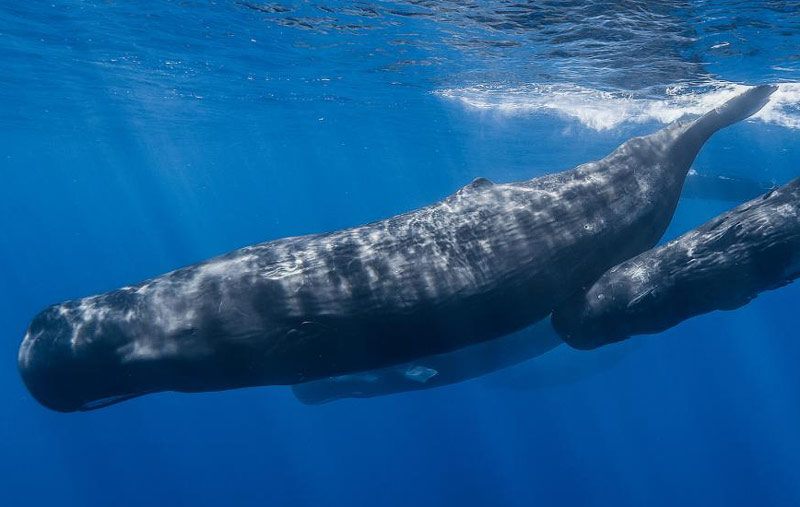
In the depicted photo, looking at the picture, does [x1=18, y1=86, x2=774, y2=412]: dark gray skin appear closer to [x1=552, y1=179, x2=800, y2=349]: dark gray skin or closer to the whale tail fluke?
[x1=552, y1=179, x2=800, y2=349]: dark gray skin

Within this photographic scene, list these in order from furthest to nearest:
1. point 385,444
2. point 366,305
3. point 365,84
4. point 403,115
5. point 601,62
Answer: point 385,444 → point 403,115 → point 365,84 → point 601,62 → point 366,305

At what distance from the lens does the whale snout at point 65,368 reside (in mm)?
4848

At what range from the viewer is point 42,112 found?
36594 mm

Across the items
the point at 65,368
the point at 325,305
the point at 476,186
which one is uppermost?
the point at 476,186

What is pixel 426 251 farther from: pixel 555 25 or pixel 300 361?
pixel 555 25

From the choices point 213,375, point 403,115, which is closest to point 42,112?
point 403,115

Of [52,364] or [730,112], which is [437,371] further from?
[52,364]

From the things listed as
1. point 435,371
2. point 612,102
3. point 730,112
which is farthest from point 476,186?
point 612,102

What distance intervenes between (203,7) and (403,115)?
18.8 m

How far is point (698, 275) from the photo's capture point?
5.20 meters

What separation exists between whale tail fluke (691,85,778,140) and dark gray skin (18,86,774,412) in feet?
8.25

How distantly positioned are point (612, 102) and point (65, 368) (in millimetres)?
22405

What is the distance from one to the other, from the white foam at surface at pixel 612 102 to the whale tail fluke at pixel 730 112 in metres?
12.4

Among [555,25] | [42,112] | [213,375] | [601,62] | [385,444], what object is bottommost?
[385,444]
